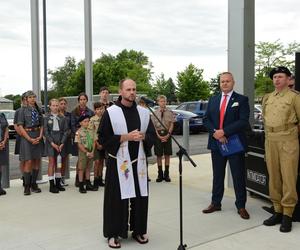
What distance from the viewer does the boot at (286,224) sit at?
5328 millimetres

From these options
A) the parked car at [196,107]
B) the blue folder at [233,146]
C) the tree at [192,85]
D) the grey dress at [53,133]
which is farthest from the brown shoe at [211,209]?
the tree at [192,85]

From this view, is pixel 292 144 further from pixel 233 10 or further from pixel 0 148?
pixel 0 148

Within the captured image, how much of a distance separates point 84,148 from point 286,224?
3728 millimetres

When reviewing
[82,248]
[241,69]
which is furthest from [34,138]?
[241,69]

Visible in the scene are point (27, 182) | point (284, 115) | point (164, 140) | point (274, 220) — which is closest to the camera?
point (284, 115)

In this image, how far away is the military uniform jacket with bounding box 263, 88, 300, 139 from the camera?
5.34m

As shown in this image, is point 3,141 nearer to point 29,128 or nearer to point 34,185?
point 29,128

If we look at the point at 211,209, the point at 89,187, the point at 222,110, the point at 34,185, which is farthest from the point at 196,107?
the point at 222,110

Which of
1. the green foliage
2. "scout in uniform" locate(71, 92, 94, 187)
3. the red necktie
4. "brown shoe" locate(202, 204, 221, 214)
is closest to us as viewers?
the red necktie

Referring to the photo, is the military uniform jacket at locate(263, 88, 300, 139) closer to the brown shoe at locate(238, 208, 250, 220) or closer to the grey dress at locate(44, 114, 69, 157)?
the brown shoe at locate(238, 208, 250, 220)

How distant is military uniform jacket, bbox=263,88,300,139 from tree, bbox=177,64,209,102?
45.1 metres

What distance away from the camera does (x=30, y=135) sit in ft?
24.9

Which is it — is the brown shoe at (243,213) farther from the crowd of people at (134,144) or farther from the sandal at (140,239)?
the sandal at (140,239)

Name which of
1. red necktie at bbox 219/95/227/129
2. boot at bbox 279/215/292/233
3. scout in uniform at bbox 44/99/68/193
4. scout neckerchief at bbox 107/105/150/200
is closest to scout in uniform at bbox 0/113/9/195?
scout in uniform at bbox 44/99/68/193
